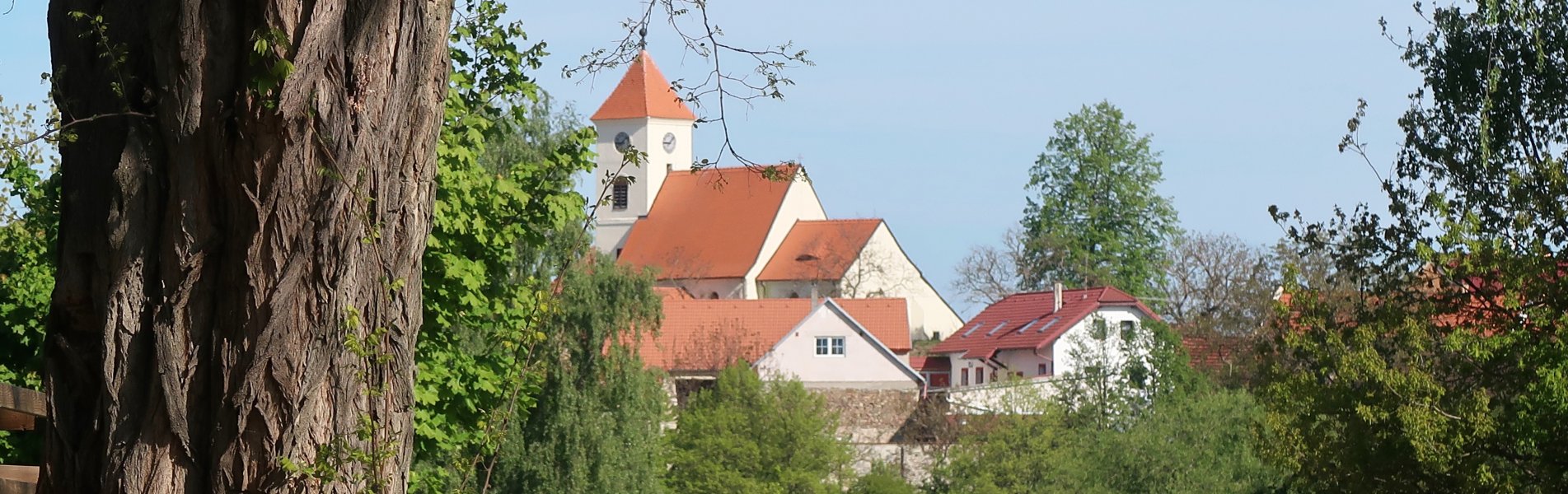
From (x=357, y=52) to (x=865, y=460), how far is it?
49.4 metres

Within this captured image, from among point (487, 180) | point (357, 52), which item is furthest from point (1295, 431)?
point (357, 52)

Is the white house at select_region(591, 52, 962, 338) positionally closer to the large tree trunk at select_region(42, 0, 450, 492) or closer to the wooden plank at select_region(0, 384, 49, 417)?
the wooden plank at select_region(0, 384, 49, 417)

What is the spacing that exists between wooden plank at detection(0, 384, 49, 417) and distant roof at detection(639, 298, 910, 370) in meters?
53.4

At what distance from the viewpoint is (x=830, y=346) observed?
59.3m

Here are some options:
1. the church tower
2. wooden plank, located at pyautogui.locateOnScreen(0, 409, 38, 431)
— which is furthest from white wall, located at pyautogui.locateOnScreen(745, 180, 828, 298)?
wooden plank, located at pyautogui.locateOnScreen(0, 409, 38, 431)

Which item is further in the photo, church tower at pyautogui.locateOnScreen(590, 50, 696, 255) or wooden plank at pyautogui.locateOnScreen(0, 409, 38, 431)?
church tower at pyautogui.locateOnScreen(590, 50, 696, 255)

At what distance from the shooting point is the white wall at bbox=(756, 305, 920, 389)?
58.0m

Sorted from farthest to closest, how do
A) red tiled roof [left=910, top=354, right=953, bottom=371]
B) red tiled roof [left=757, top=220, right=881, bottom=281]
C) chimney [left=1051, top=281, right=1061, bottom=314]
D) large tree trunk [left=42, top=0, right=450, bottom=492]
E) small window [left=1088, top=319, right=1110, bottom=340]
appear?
red tiled roof [left=757, top=220, right=881, bottom=281]
red tiled roof [left=910, top=354, right=953, bottom=371]
chimney [left=1051, top=281, right=1061, bottom=314]
small window [left=1088, top=319, right=1110, bottom=340]
large tree trunk [left=42, top=0, right=450, bottom=492]

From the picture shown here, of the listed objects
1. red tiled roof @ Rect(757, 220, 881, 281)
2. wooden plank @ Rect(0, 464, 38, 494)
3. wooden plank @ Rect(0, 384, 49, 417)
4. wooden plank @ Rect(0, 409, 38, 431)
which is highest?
red tiled roof @ Rect(757, 220, 881, 281)

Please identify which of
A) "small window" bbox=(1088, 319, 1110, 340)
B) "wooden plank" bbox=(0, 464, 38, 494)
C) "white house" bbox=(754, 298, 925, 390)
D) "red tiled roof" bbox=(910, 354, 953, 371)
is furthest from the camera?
"red tiled roof" bbox=(910, 354, 953, 371)

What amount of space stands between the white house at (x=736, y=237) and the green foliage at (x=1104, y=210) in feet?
32.1

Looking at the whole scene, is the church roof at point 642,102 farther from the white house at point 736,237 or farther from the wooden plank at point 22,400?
the wooden plank at point 22,400

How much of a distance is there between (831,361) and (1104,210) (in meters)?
13.7

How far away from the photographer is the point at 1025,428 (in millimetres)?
47656
